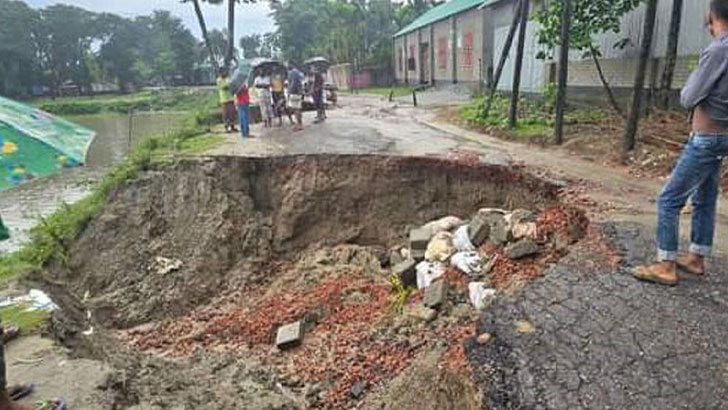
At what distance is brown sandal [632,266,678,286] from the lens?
12.6ft

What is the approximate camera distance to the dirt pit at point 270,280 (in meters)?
4.87

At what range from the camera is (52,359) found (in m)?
4.37

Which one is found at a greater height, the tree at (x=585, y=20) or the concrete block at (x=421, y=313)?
the tree at (x=585, y=20)

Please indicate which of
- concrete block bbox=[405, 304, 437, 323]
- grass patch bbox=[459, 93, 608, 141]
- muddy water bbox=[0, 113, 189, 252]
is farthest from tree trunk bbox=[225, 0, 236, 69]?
concrete block bbox=[405, 304, 437, 323]

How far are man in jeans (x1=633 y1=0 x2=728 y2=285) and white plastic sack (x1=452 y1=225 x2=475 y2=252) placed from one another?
2.27 m

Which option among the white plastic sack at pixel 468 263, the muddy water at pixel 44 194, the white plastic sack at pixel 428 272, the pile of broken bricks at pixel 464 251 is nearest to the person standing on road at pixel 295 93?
the muddy water at pixel 44 194

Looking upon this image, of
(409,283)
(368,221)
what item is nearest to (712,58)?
(409,283)

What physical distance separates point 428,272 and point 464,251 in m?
0.50

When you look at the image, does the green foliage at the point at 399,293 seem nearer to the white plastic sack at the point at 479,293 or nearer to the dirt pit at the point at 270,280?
the dirt pit at the point at 270,280

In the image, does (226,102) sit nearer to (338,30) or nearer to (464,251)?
(464,251)

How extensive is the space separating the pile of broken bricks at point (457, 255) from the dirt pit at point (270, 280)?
0.15m

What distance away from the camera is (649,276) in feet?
12.8

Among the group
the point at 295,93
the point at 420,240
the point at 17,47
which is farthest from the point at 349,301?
the point at 17,47

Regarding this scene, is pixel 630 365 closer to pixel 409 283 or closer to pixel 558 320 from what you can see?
pixel 558 320
